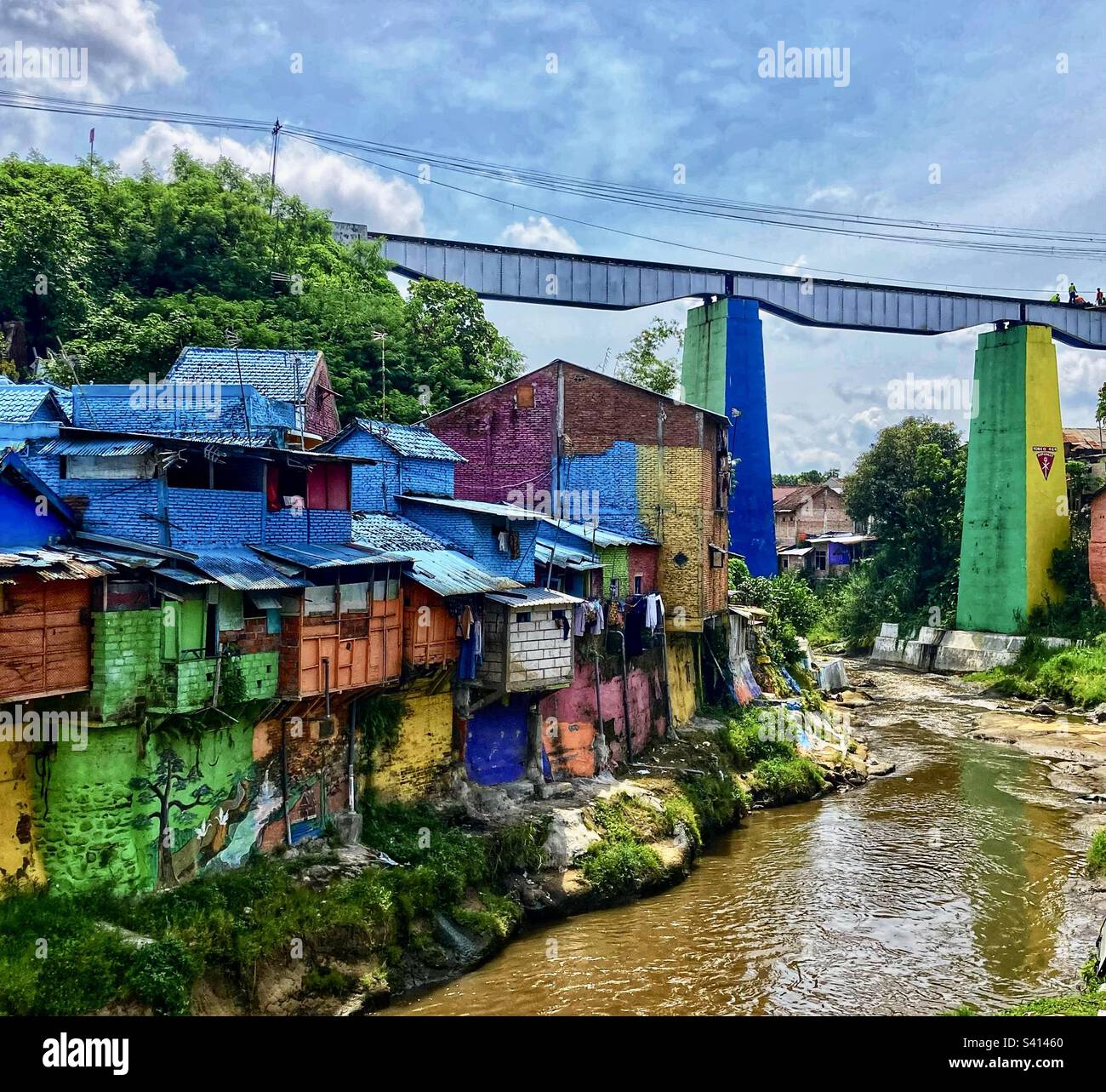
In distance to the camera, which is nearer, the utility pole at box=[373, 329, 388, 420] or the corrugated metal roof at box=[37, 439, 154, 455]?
the corrugated metal roof at box=[37, 439, 154, 455]

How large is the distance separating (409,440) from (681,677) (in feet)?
33.1

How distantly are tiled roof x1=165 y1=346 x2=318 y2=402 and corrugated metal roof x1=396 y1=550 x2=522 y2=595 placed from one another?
16.5 ft

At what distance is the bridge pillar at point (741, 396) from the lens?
129 ft

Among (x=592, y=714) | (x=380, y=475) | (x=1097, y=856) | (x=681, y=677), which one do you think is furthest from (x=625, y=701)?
(x=1097, y=856)

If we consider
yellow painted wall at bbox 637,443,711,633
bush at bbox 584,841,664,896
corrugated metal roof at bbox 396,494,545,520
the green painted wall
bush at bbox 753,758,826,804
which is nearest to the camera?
the green painted wall

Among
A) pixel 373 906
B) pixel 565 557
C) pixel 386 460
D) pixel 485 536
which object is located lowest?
pixel 373 906

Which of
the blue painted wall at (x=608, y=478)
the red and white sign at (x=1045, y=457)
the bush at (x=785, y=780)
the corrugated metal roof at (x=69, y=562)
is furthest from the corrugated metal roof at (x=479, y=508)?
the red and white sign at (x=1045, y=457)

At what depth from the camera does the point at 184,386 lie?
20.0 meters

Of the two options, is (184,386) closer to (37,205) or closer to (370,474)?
(370,474)

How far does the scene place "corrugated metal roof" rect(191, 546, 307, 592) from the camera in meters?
14.8

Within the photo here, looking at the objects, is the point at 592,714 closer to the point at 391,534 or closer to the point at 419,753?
the point at 419,753

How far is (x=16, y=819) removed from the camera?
1314 centimetres

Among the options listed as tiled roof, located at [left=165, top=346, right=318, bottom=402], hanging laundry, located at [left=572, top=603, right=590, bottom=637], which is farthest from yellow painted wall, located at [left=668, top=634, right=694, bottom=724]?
tiled roof, located at [left=165, top=346, right=318, bottom=402]

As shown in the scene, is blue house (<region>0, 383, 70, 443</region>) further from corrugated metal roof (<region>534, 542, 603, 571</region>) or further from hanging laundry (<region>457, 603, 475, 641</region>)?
corrugated metal roof (<region>534, 542, 603, 571</region>)
